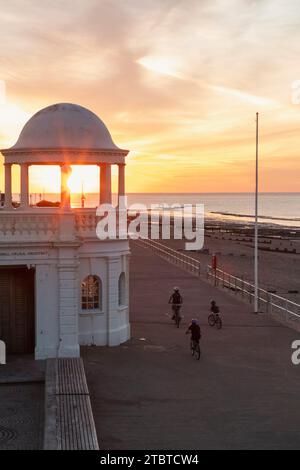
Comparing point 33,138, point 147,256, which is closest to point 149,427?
point 33,138

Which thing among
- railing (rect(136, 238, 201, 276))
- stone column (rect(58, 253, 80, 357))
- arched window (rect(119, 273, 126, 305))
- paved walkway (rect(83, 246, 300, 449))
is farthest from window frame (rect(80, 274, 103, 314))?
railing (rect(136, 238, 201, 276))

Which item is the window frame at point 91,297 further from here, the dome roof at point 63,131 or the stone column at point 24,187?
the dome roof at point 63,131

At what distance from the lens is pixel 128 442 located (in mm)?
13656

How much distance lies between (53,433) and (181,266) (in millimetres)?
34602

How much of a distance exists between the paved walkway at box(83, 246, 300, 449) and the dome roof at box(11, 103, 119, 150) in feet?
23.3

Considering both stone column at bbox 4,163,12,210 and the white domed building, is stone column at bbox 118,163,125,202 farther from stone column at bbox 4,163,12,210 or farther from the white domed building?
stone column at bbox 4,163,12,210

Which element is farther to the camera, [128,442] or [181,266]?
[181,266]

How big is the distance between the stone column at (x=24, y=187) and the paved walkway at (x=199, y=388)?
18.4ft

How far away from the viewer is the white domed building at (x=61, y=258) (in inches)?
799

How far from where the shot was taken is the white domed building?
20297 millimetres

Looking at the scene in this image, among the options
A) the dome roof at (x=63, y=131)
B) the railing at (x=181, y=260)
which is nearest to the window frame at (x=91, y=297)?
the dome roof at (x=63, y=131)

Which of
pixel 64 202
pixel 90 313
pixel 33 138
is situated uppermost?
pixel 33 138

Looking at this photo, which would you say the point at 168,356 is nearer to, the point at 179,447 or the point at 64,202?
the point at 64,202

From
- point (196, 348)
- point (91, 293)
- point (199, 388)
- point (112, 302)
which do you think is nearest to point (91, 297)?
point (91, 293)
